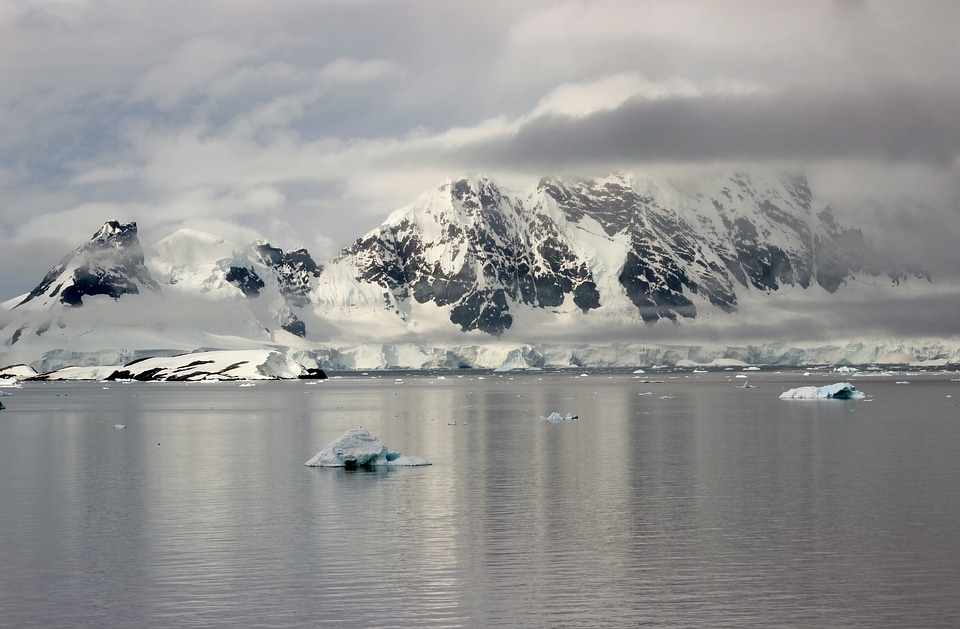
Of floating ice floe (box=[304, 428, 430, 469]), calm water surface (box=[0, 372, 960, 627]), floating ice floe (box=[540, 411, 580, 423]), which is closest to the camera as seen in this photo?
calm water surface (box=[0, 372, 960, 627])

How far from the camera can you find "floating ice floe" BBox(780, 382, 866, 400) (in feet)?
368

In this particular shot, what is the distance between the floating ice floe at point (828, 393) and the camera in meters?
112

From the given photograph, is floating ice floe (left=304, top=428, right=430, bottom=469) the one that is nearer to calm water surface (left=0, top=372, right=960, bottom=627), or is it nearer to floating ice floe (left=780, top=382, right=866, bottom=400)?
calm water surface (left=0, top=372, right=960, bottom=627)

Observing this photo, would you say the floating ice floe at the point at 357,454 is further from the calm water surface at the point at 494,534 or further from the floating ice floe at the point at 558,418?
the floating ice floe at the point at 558,418

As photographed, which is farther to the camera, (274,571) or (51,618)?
(274,571)

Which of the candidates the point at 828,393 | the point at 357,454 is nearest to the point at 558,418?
the point at 357,454

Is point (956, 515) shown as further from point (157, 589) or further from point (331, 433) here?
point (331, 433)

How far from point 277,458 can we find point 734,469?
22341 mm

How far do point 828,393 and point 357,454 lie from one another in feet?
258

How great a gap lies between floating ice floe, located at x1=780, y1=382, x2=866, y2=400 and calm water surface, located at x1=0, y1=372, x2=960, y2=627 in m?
48.5

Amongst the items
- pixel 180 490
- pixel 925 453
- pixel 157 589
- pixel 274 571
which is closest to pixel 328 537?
pixel 274 571

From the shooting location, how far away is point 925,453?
176 feet

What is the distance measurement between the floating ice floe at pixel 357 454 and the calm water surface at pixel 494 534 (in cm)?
76

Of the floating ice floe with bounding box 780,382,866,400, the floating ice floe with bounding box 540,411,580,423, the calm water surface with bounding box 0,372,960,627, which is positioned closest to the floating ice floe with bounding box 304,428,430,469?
the calm water surface with bounding box 0,372,960,627
